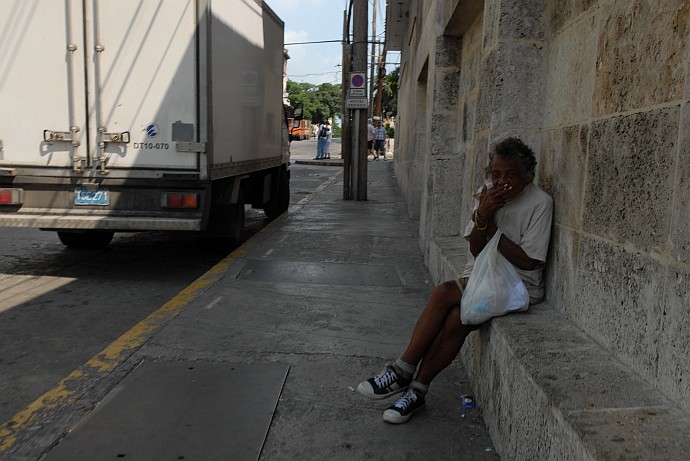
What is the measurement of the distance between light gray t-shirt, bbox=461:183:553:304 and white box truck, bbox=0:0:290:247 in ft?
11.4

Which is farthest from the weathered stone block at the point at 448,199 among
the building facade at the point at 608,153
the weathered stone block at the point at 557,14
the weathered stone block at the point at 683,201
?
the weathered stone block at the point at 683,201

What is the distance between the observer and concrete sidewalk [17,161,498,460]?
9.87 ft

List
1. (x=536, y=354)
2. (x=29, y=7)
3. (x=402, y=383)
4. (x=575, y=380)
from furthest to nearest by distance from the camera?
(x=29, y=7)
(x=402, y=383)
(x=536, y=354)
(x=575, y=380)

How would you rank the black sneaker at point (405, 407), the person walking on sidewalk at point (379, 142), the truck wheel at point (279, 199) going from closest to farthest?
the black sneaker at point (405, 407) → the truck wheel at point (279, 199) → the person walking on sidewalk at point (379, 142)

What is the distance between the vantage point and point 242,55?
7.35 m

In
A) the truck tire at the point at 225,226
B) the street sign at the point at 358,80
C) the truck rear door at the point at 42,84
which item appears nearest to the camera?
the truck rear door at the point at 42,84

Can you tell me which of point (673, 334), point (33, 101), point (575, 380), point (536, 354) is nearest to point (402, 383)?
point (536, 354)

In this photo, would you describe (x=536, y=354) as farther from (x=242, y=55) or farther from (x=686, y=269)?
(x=242, y=55)

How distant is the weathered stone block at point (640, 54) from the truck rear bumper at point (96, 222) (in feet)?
13.6

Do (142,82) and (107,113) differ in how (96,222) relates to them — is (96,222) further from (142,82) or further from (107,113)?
(142,82)

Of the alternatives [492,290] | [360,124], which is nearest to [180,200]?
[492,290]

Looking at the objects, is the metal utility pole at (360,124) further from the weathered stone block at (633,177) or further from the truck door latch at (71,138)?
the weathered stone block at (633,177)

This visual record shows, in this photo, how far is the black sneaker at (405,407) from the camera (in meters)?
3.16

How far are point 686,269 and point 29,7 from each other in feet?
19.1
